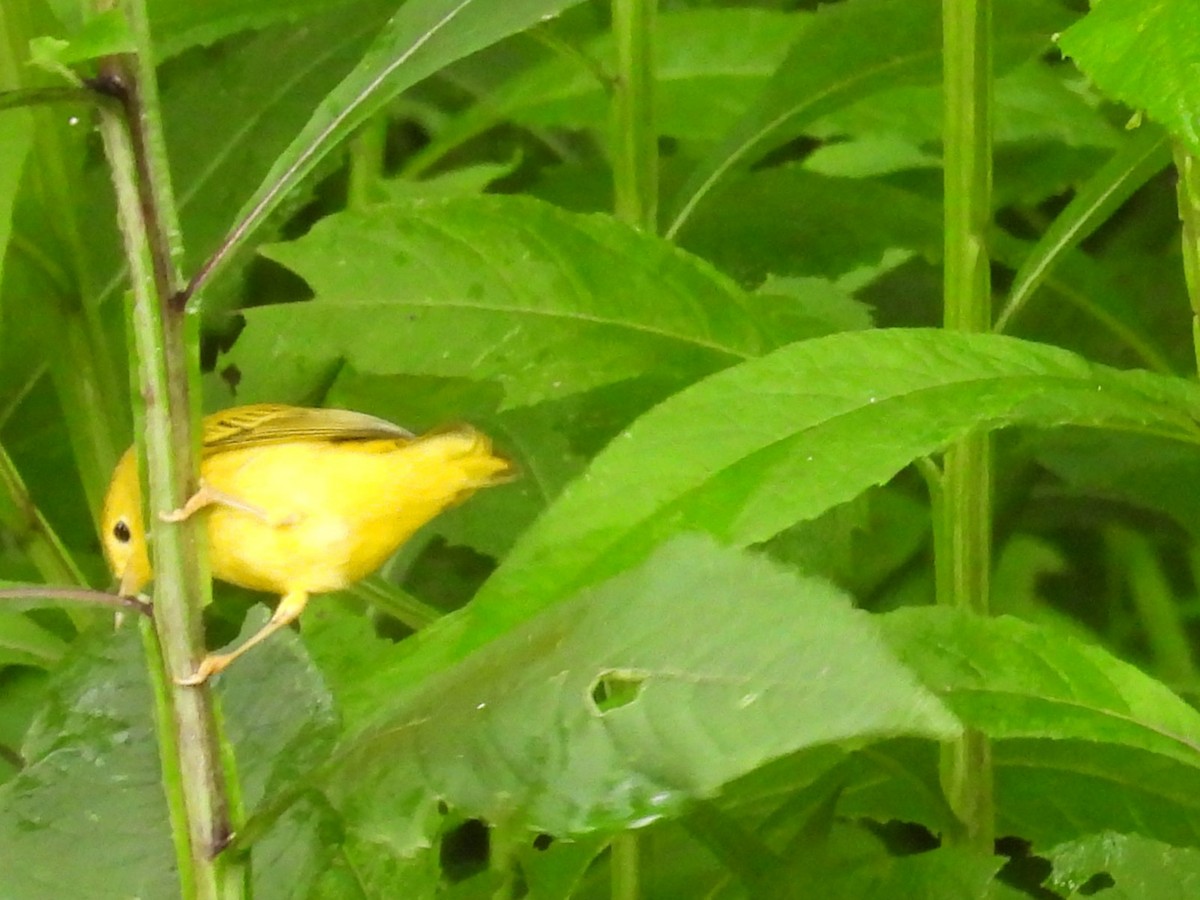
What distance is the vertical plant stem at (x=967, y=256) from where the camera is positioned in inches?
20.0

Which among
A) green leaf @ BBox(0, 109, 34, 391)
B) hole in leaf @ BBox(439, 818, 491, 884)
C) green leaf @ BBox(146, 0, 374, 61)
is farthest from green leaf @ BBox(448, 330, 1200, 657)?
hole in leaf @ BBox(439, 818, 491, 884)

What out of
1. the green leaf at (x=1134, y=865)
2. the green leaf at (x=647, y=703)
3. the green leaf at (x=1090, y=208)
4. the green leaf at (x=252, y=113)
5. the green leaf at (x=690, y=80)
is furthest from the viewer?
the green leaf at (x=690, y=80)

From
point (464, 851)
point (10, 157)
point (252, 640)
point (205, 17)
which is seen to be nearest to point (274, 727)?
point (252, 640)

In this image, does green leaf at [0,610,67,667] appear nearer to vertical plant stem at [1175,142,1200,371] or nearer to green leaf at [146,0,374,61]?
green leaf at [146,0,374,61]

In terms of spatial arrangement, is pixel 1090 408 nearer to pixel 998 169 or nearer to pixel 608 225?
pixel 608 225

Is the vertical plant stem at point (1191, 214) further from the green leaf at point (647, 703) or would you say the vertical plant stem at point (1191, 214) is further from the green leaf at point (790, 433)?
the green leaf at point (647, 703)

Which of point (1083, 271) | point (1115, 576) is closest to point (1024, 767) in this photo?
point (1083, 271)

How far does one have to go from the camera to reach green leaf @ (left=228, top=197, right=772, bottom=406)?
0.51 metres

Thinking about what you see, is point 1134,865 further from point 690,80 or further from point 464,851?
point 464,851

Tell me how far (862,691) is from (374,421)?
0.85ft

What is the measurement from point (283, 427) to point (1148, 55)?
0.88 feet

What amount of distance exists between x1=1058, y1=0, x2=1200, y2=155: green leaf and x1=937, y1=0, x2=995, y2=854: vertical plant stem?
7.8 inches

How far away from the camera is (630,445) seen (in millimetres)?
346

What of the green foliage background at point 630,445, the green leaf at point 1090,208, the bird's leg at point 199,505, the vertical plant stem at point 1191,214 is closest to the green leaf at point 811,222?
the green foliage background at point 630,445
